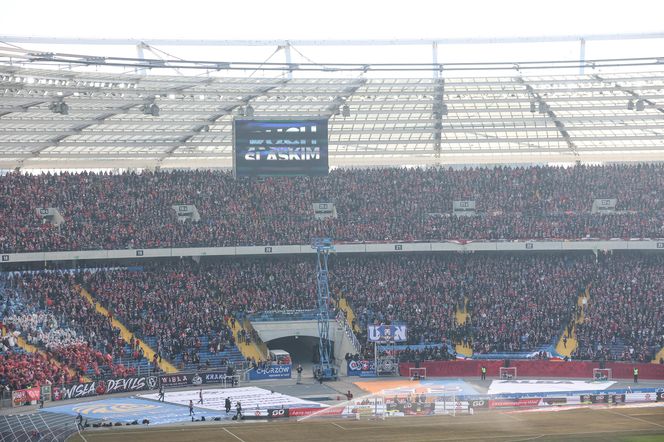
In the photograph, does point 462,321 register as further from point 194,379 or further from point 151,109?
point 151,109

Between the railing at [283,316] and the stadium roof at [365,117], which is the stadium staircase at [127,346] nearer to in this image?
the railing at [283,316]

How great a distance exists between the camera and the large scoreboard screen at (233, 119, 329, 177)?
66.8 m

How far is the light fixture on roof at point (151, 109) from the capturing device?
60.1 meters

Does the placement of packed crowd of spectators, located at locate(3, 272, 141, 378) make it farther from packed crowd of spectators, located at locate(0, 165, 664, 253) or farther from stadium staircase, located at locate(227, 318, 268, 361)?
stadium staircase, located at locate(227, 318, 268, 361)

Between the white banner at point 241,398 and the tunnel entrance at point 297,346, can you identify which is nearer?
the white banner at point 241,398

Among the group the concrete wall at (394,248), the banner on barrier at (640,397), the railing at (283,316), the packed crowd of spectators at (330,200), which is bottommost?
the banner on barrier at (640,397)

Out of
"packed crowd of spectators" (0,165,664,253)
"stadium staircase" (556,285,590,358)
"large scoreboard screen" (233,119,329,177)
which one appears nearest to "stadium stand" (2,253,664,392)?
"stadium staircase" (556,285,590,358)

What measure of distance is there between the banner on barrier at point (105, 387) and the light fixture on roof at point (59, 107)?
49.9 ft

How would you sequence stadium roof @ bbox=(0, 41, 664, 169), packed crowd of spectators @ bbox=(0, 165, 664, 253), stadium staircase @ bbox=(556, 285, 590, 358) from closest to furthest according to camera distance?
stadium staircase @ bbox=(556, 285, 590, 358) < stadium roof @ bbox=(0, 41, 664, 169) < packed crowd of spectators @ bbox=(0, 165, 664, 253)

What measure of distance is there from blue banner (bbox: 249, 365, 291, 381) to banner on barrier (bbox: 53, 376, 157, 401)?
5.89 m

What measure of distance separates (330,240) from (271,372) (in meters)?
10.3

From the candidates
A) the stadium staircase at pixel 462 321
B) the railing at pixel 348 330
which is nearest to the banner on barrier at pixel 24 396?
the railing at pixel 348 330

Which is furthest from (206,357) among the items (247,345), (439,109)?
(439,109)

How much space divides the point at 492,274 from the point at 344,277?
978cm
